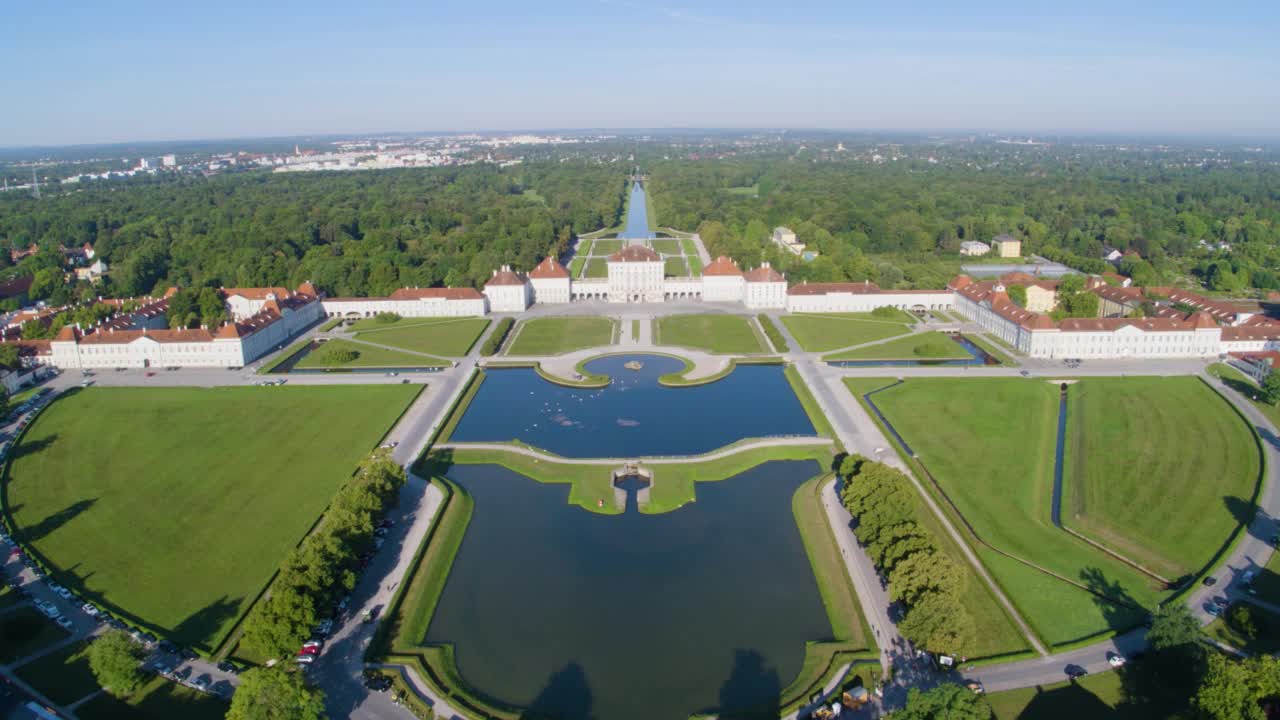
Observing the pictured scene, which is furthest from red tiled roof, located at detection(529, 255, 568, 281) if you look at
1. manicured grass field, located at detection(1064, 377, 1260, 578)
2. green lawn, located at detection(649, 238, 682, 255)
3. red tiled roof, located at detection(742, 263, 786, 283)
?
manicured grass field, located at detection(1064, 377, 1260, 578)

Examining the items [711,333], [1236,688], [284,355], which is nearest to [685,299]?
[711,333]

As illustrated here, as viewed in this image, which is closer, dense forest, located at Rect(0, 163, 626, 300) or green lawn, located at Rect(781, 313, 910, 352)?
green lawn, located at Rect(781, 313, 910, 352)

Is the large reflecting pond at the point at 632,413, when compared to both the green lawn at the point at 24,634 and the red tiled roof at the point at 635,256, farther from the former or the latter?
the red tiled roof at the point at 635,256

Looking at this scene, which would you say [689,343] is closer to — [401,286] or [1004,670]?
[401,286]

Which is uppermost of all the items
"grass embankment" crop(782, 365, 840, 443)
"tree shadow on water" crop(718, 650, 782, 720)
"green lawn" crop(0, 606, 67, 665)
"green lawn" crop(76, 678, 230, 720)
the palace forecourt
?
the palace forecourt

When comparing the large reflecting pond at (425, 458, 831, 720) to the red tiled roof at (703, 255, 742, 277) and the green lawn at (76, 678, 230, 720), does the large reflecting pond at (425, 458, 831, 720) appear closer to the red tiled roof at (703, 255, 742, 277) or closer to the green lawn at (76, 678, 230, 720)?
the green lawn at (76, 678, 230, 720)

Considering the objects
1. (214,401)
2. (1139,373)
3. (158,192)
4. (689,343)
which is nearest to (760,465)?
(689,343)

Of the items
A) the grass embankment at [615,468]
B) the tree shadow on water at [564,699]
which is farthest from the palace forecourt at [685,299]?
the tree shadow on water at [564,699]

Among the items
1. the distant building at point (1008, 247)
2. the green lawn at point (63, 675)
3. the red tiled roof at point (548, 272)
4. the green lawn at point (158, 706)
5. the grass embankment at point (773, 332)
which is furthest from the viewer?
the distant building at point (1008, 247)
